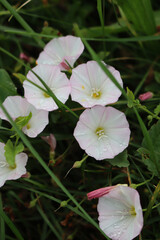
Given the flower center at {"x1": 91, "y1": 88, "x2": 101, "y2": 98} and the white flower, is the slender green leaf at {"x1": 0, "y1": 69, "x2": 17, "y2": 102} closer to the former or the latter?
the flower center at {"x1": 91, "y1": 88, "x2": 101, "y2": 98}

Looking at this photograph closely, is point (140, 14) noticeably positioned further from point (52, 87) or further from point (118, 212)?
point (118, 212)

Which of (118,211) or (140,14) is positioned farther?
(140,14)

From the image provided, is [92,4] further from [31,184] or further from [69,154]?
[31,184]

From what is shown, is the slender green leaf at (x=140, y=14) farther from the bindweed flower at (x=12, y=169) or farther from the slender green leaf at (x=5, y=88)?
the bindweed flower at (x=12, y=169)

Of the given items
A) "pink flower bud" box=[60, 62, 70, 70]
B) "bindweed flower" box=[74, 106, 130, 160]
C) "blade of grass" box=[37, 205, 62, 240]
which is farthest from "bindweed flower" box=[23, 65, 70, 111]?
"blade of grass" box=[37, 205, 62, 240]

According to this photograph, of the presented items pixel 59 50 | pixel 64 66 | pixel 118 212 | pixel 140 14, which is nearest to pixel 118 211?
pixel 118 212

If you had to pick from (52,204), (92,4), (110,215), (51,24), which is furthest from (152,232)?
(92,4)
